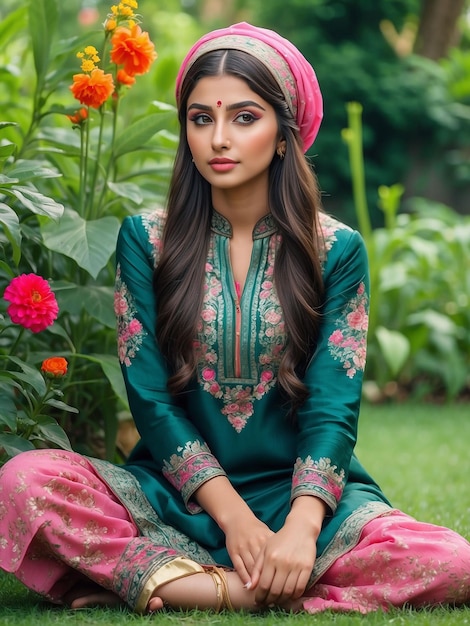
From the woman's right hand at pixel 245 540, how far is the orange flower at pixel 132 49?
1145 millimetres

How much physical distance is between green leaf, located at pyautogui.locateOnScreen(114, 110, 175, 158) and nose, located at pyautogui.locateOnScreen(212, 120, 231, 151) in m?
0.60

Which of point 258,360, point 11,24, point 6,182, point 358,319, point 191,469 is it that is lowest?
point 191,469

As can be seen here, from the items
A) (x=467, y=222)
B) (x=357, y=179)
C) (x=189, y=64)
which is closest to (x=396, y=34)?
(x=467, y=222)

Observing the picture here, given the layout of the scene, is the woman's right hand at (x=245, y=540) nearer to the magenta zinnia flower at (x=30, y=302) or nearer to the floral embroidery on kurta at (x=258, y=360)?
the floral embroidery on kurta at (x=258, y=360)

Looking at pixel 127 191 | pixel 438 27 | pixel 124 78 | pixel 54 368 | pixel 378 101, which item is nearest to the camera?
pixel 54 368

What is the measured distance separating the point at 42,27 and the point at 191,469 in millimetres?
1364

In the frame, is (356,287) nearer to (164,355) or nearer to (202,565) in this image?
(164,355)

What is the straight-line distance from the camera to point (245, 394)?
7.88 feet

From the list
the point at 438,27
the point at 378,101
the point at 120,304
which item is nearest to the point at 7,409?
the point at 120,304

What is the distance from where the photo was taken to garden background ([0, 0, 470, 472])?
2660mm

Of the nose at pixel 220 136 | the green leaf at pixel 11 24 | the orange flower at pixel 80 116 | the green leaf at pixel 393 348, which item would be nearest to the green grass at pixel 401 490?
the green leaf at pixel 393 348

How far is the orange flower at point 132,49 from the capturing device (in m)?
2.60

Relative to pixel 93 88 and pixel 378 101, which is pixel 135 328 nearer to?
pixel 93 88

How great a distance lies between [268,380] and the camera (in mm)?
2402
